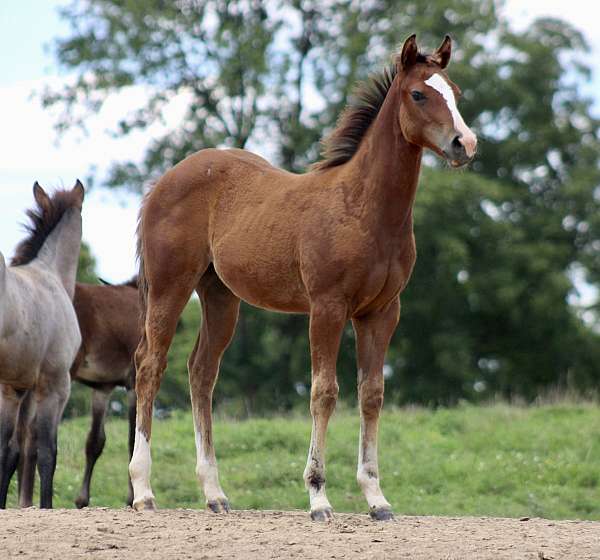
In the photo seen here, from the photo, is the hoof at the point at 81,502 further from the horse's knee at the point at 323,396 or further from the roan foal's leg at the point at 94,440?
the horse's knee at the point at 323,396

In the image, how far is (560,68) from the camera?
32281mm

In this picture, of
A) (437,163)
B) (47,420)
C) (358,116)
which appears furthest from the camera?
(437,163)

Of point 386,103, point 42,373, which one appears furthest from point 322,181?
point 42,373

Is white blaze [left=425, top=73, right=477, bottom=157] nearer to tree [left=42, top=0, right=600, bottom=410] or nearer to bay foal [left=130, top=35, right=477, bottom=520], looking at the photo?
bay foal [left=130, top=35, right=477, bottom=520]

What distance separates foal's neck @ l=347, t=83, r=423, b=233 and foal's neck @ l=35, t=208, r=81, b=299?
→ 3895 millimetres

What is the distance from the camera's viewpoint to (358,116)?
773 centimetres

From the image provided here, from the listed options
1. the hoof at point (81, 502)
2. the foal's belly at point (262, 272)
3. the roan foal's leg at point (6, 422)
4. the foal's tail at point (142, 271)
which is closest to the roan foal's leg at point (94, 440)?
the hoof at point (81, 502)

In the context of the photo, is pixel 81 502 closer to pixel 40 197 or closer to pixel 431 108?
pixel 40 197

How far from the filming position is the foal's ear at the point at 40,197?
10.6m

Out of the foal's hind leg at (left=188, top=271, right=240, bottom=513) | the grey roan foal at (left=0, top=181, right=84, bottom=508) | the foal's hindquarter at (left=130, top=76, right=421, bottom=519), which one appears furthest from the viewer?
the grey roan foal at (left=0, top=181, right=84, bottom=508)

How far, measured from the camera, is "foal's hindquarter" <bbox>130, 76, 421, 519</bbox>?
7.14 meters

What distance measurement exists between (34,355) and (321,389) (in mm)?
2759

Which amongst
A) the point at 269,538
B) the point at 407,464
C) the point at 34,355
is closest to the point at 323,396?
the point at 269,538

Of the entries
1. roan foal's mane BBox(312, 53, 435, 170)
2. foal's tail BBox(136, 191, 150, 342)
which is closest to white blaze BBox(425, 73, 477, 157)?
roan foal's mane BBox(312, 53, 435, 170)
